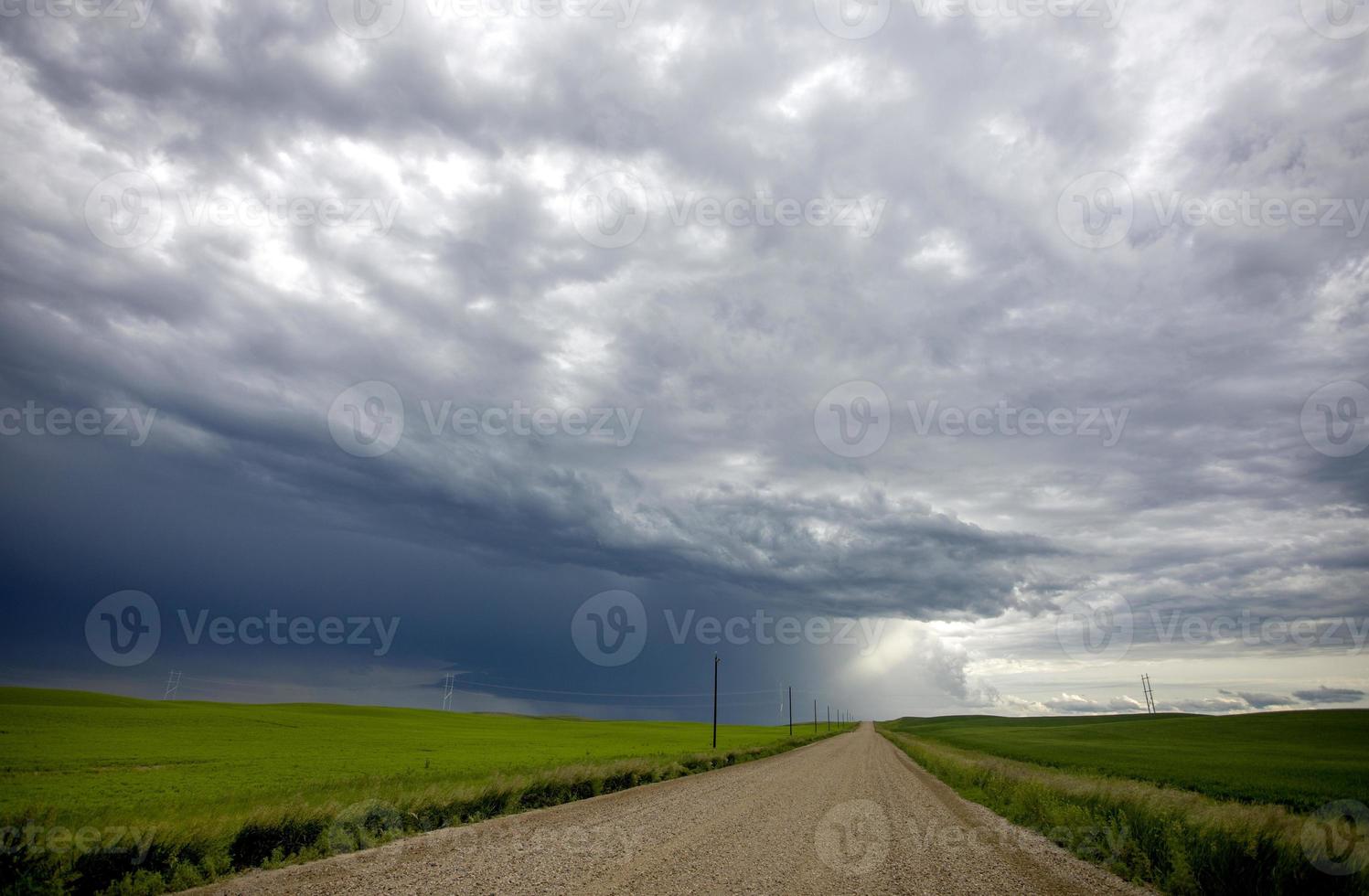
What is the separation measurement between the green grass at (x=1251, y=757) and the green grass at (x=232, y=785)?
85.7 ft

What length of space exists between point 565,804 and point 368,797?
612 cm

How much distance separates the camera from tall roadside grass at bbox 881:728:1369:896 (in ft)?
32.9

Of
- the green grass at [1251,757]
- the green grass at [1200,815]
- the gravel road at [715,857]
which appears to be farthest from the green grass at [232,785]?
the green grass at [1251,757]

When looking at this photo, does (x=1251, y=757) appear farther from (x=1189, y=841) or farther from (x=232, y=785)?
(x=232, y=785)

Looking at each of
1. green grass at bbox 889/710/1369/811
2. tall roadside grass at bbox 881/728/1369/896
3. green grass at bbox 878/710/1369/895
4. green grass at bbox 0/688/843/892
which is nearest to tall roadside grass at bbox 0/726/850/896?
green grass at bbox 0/688/843/892

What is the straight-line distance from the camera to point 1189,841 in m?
12.3

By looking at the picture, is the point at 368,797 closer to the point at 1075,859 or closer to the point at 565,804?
the point at 565,804

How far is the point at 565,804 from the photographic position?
2058cm

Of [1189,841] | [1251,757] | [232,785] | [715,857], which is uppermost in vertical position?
[1189,841]

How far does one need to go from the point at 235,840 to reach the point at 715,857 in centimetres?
934

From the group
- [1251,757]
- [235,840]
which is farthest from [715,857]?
[1251,757]

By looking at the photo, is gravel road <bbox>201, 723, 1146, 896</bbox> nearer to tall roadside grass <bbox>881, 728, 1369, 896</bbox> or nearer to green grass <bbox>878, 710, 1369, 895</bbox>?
tall roadside grass <bbox>881, 728, 1369, 896</bbox>

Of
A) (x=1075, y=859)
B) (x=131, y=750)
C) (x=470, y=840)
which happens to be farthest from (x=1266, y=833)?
(x=131, y=750)

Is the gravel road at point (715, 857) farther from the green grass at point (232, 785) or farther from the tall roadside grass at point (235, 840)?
the green grass at point (232, 785)
